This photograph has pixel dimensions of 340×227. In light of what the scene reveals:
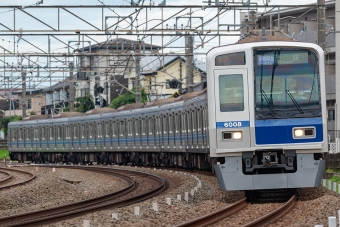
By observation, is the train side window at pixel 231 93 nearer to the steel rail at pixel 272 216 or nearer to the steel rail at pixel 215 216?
the steel rail at pixel 215 216

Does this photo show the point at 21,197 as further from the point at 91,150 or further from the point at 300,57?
the point at 91,150

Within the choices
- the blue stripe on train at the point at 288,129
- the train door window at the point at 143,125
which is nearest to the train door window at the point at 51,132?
the train door window at the point at 143,125

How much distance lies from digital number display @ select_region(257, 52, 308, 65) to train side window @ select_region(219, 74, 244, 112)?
0.47 metres

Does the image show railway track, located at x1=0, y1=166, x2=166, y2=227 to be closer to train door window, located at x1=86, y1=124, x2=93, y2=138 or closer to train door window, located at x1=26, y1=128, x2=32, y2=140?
train door window, located at x1=86, y1=124, x2=93, y2=138

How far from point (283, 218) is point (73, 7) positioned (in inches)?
480

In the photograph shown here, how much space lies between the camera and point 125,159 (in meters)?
38.1

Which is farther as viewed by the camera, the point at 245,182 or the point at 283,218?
the point at 245,182

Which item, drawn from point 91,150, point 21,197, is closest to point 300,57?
point 21,197

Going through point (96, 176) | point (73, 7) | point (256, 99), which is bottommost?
point (96, 176)

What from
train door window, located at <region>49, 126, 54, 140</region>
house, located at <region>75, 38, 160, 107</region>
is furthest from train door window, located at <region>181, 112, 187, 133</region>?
train door window, located at <region>49, 126, 54, 140</region>

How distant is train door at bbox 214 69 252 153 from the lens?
44.2 ft

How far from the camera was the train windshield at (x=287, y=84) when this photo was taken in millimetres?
13422

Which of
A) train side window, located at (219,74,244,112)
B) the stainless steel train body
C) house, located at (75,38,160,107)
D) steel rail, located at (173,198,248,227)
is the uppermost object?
house, located at (75,38,160,107)

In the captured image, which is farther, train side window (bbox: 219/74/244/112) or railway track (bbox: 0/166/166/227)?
train side window (bbox: 219/74/244/112)
